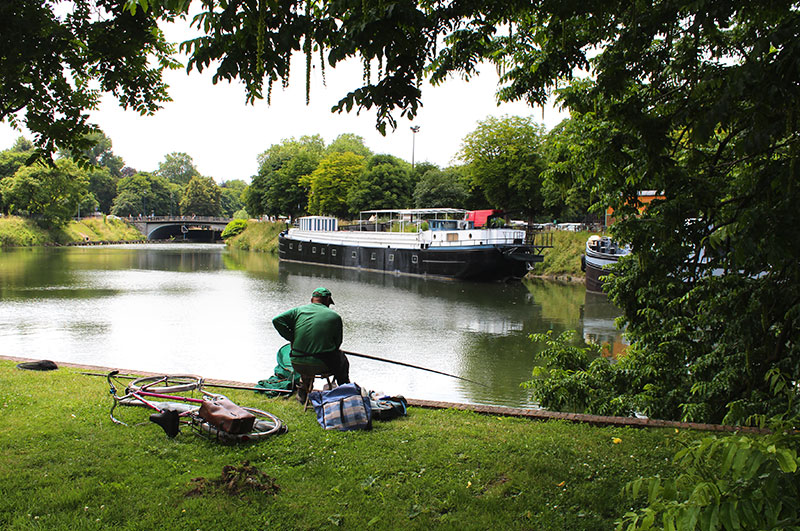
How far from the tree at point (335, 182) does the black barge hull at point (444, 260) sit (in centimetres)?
1392

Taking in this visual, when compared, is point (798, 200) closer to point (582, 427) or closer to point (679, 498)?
point (679, 498)

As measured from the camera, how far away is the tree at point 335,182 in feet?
188

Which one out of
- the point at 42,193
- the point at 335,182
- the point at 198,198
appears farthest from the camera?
the point at 198,198

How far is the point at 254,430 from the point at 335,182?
174ft

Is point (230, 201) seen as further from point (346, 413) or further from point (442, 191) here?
point (346, 413)

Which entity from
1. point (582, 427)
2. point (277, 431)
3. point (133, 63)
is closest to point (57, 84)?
point (133, 63)

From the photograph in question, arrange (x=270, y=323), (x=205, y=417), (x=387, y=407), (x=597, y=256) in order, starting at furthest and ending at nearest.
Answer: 1. (x=597, y=256)
2. (x=270, y=323)
3. (x=387, y=407)
4. (x=205, y=417)

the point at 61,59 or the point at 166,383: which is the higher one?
→ the point at 61,59

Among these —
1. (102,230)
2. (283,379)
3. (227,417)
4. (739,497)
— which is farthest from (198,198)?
(739,497)

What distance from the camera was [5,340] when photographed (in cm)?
1415

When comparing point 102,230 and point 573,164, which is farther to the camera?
point 102,230

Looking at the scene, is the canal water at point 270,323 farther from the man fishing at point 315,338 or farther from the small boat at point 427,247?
the man fishing at point 315,338

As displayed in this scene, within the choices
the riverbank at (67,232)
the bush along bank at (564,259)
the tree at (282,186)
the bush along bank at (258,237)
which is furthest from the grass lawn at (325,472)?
the riverbank at (67,232)

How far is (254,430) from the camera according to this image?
5344mm
